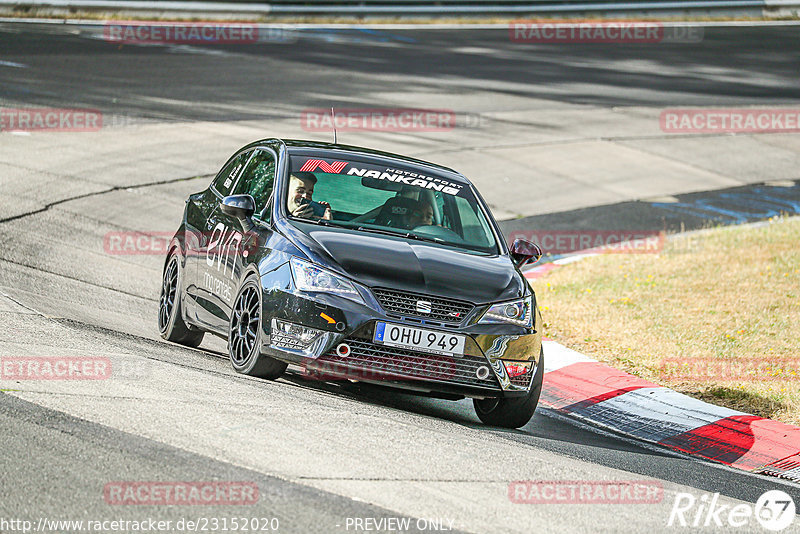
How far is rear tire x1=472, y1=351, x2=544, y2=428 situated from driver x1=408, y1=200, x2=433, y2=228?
1.31m

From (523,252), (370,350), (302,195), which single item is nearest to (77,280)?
(302,195)

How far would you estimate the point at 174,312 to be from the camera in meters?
9.12

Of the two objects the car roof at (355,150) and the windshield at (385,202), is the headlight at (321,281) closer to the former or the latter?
the windshield at (385,202)

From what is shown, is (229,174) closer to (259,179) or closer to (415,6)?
(259,179)

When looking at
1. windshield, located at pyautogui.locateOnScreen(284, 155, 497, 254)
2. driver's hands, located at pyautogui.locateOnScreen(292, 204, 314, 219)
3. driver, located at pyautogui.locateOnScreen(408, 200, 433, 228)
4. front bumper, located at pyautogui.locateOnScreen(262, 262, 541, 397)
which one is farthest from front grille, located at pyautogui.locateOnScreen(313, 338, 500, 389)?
driver, located at pyautogui.locateOnScreen(408, 200, 433, 228)

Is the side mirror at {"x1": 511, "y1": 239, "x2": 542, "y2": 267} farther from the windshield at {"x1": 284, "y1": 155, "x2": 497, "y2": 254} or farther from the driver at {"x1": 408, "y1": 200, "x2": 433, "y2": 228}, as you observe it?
the driver at {"x1": 408, "y1": 200, "x2": 433, "y2": 228}

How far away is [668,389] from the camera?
29.5ft

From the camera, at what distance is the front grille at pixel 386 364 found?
6.90 metres

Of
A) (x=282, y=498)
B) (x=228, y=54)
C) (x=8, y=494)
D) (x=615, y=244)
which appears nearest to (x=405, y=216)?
(x=282, y=498)

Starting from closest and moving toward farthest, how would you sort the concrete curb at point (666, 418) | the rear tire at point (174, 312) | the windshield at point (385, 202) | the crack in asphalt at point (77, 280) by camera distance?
the concrete curb at point (666, 418), the windshield at point (385, 202), the rear tire at point (174, 312), the crack in asphalt at point (77, 280)

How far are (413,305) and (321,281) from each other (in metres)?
Result: 0.59

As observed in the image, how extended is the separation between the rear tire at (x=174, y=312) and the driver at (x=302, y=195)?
1471 mm

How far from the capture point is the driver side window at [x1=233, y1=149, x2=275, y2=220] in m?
8.27

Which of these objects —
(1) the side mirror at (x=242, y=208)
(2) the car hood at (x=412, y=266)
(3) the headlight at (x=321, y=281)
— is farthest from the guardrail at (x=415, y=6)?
(3) the headlight at (x=321, y=281)
